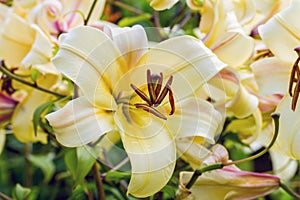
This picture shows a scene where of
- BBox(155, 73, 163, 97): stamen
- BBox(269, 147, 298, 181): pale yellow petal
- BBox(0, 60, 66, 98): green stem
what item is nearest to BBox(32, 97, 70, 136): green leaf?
BBox(0, 60, 66, 98): green stem

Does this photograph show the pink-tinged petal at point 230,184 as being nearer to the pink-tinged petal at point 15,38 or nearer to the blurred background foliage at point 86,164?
the blurred background foliage at point 86,164

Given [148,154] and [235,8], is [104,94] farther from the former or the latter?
[235,8]

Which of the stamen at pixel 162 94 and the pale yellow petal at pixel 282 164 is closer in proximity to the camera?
the stamen at pixel 162 94

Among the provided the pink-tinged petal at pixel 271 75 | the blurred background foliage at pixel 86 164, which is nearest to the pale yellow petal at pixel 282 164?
the blurred background foliage at pixel 86 164

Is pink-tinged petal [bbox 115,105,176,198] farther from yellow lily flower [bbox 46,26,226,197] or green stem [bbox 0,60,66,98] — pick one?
green stem [bbox 0,60,66,98]

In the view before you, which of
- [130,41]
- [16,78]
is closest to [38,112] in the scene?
[16,78]
